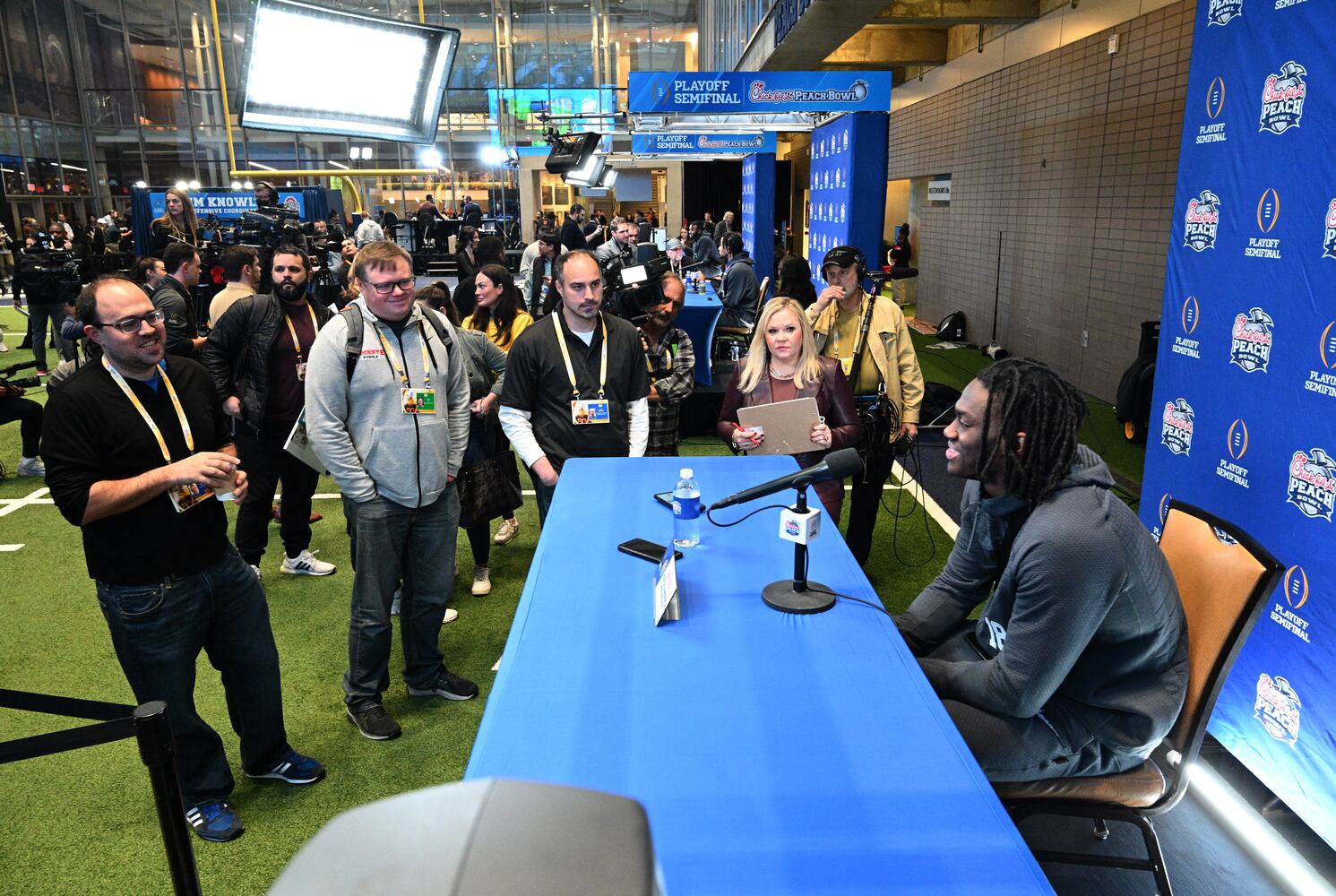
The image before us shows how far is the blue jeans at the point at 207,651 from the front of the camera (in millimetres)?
2256

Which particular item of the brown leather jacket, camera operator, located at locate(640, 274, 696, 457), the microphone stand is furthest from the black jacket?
the microphone stand

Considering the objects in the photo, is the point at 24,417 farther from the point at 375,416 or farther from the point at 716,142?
the point at 716,142

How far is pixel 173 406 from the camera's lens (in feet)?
7.48

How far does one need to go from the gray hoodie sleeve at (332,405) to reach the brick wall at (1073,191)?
5.15 m

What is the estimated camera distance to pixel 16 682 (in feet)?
11.0

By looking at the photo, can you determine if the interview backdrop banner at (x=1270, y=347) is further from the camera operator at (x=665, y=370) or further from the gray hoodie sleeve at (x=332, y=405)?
the gray hoodie sleeve at (x=332, y=405)

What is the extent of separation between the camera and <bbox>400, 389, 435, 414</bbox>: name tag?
9.10 ft

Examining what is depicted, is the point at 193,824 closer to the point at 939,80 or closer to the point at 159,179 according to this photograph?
the point at 939,80

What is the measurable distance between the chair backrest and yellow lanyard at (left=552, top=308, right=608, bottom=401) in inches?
78.8

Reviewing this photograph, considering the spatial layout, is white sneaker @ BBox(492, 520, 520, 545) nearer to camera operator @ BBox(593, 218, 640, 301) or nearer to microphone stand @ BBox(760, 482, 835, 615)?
microphone stand @ BBox(760, 482, 835, 615)

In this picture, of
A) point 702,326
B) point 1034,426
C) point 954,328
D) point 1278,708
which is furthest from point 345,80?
point 1278,708

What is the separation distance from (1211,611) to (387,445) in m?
2.34

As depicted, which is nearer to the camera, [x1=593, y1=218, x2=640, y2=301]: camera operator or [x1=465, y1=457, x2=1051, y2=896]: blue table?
[x1=465, y1=457, x2=1051, y2=896]: blue table

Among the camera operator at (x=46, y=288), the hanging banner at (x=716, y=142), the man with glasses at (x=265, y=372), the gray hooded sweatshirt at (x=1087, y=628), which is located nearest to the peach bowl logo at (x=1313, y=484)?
the gray hooded sweatshirt at (x=1087, y=628)
